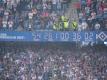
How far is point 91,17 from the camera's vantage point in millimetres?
29781

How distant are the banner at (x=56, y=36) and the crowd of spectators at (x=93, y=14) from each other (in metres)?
0.44

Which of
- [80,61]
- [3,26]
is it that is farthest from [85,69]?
[3,26]

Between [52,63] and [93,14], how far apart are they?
10.5 ft

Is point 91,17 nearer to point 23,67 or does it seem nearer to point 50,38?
point 50,38

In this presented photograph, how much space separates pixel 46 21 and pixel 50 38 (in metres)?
1.11

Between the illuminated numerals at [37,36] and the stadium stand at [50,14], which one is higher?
the stadium stand at [50,14]

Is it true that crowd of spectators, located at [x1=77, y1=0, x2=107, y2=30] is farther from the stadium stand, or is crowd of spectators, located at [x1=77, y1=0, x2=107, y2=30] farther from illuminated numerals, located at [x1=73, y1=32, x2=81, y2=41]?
illuminated numerals, located at [x1=73, y1=32, x2=81, y2=41]

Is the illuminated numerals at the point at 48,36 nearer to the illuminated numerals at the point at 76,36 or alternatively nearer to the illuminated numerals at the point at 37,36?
the illuminated numerals at the point at 37,36

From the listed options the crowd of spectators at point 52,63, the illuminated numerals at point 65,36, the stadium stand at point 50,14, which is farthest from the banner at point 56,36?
the crowd of spectators at point 52,63

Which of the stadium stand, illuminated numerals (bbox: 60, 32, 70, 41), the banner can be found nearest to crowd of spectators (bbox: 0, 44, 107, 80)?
the banner

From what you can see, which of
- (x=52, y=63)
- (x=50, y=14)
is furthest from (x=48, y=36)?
(x=50, y=14)

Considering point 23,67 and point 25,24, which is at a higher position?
point 25,24

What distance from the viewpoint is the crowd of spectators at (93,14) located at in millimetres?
29484

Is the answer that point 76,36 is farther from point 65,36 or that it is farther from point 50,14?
point 50,14
